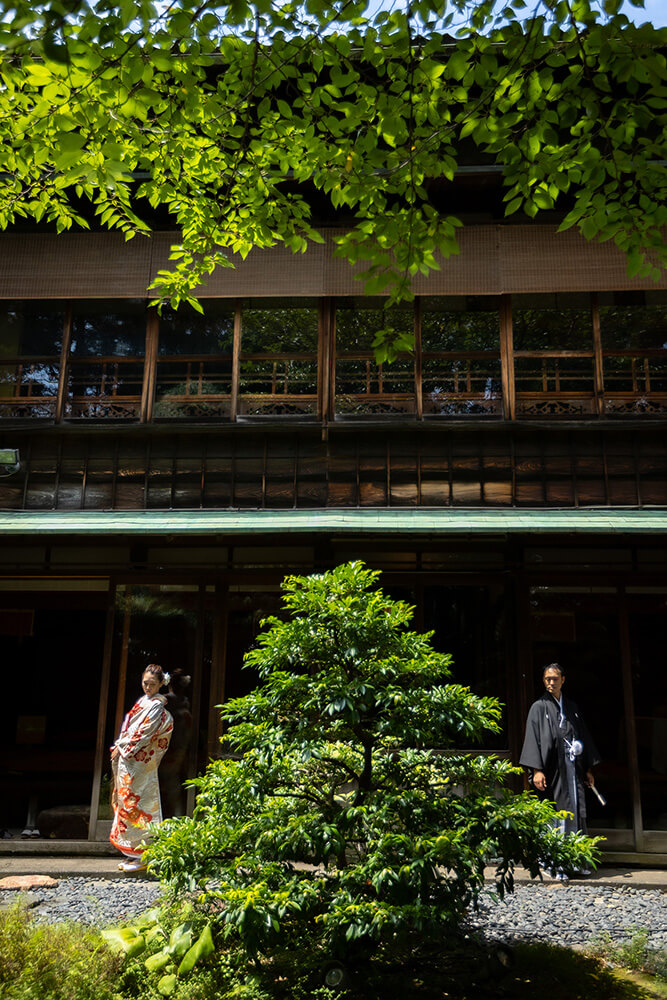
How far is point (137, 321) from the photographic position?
9.77 meters

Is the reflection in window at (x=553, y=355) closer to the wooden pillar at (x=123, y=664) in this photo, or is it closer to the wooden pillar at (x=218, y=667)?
the wooden pillar at (x=218, y=667)

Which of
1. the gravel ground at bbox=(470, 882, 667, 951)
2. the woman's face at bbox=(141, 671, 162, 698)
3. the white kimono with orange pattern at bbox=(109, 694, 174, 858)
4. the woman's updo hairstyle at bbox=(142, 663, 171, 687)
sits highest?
the woman's updo hairstyle at bbox=(142, 663, 171, 687)

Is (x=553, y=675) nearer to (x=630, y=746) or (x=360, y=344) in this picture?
(x=630, y=746)

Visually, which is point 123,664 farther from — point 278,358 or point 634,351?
point 634,351

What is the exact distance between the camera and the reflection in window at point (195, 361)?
943 cm

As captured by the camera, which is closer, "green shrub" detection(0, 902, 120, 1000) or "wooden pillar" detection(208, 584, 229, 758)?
"green shrub" detection(0, 902, 120, 1000)

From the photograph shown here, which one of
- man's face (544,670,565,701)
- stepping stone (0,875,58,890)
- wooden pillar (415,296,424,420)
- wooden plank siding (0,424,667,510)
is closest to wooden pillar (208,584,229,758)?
wooden plank siding (0,424,667,510)

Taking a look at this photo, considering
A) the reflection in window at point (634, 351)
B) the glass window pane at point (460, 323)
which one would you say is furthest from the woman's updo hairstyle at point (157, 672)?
the reflection in window at point (634, 351)

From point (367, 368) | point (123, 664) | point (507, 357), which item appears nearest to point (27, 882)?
point (123, 664)

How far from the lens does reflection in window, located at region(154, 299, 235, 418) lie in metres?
9.43

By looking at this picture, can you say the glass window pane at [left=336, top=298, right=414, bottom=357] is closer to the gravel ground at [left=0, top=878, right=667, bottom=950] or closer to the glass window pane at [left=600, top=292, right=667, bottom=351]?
the glass window pane at [left=600, top=292, right=667, bottom=351]

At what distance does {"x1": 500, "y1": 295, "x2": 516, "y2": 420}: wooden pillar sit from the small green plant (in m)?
5.56

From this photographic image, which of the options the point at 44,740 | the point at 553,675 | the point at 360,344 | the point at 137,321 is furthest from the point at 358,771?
the point at 44,740

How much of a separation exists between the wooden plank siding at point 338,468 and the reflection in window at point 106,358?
17.1 inches
